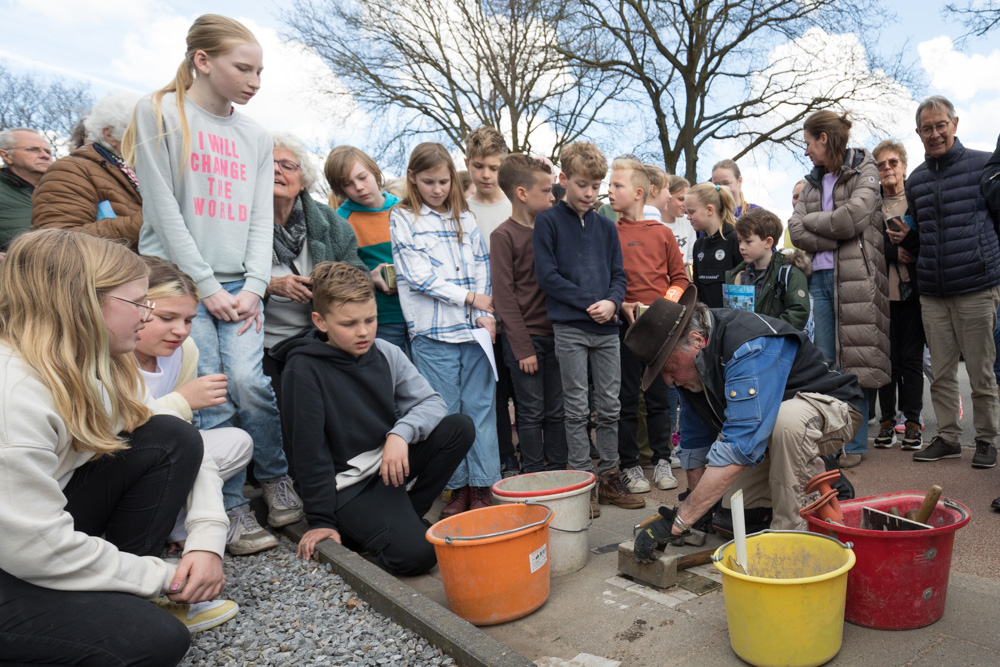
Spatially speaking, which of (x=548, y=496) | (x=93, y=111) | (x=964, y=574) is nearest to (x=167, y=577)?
(x=548, y=496)

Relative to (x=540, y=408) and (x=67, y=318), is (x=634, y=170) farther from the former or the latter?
(x=67, y=318)

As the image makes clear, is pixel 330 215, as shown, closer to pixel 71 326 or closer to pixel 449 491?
pixel 449 491

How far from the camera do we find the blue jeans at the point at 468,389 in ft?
12.7

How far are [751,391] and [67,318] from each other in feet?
7.76

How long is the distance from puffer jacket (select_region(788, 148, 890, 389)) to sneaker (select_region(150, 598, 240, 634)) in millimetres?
3928

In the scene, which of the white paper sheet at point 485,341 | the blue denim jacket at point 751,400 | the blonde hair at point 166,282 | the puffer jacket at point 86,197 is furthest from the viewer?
the white paper sheet at point 485,341

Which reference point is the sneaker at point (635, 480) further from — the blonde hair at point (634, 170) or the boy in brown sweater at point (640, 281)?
the blonde hair at point (634, 170)

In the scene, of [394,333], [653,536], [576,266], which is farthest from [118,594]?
[576,266]

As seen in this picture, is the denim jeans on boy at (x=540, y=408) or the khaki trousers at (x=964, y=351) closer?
the denim jeans on boy at (x=540, y=408)

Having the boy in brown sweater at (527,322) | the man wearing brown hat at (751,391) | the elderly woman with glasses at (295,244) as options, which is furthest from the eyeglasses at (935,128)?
the elderly woman with glasses at (295,244)

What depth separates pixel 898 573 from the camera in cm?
225

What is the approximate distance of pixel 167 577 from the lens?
219 centimetres

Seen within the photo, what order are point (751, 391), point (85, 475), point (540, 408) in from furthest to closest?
point (540, 408), point (751, 391), point (85, 475)

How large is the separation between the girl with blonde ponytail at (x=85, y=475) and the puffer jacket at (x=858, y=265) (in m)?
3.99
